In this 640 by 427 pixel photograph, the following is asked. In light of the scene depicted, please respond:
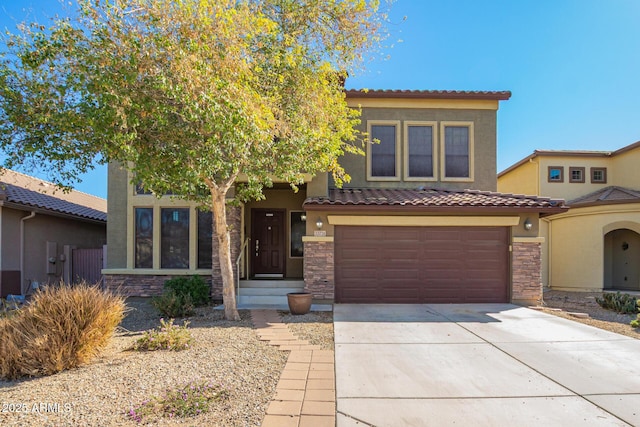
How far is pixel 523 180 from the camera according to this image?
1675cm

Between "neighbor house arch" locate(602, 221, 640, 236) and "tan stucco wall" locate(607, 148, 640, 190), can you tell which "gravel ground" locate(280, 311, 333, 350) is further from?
"tan stucco wall" locate(607, 148, 640, 190)

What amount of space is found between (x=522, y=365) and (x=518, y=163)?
1375 centimetres

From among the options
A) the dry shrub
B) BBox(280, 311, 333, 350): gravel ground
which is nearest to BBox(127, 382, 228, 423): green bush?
the dry shrub

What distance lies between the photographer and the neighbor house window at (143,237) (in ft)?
37.0

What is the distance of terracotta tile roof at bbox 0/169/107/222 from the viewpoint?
1163cm

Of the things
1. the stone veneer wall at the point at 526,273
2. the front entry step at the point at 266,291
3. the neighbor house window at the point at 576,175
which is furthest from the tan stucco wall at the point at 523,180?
the front entry step at the point at 266,291

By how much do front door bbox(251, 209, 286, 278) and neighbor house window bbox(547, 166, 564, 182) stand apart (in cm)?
1130

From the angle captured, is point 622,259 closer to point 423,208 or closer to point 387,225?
point 423,208

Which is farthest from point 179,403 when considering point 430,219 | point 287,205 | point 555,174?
point 555,174

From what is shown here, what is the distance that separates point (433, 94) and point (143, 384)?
11016 millimetres

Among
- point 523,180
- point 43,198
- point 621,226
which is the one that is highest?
point 523,180

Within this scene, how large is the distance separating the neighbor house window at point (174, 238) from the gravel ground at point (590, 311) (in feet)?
33.1

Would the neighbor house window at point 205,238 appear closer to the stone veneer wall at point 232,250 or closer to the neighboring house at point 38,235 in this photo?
the stone veneer wall at point 232,250

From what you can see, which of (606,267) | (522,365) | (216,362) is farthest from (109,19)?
(606,267)
